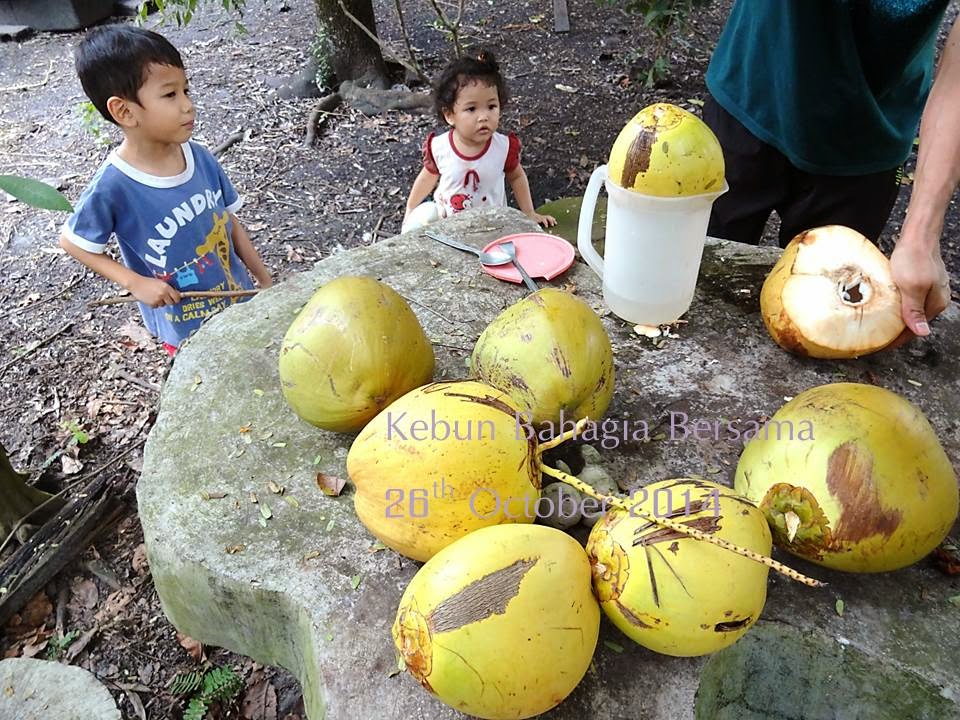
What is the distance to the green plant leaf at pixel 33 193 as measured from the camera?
131 cm

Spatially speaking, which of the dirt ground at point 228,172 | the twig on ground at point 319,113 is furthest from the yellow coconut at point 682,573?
the twig on ground at point 319,113

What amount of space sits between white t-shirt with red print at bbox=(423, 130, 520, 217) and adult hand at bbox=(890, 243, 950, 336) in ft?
6.65

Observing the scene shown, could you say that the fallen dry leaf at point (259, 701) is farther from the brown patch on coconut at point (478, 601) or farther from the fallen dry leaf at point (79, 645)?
the brown patch on coconut at point (478, 601)

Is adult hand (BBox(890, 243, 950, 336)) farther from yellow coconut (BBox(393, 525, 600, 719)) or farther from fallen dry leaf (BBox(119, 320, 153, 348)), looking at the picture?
fallen dry leaf (BBox(119, 320, 153, 348))

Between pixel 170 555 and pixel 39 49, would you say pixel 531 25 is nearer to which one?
pixel 39 49

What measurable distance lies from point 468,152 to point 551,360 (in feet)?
7.14

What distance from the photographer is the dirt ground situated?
2.27 meters

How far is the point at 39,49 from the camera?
6598 millimetres

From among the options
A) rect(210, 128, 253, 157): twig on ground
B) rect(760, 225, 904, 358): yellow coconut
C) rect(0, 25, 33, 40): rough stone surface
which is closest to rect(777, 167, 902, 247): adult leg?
rect(760, 225, 904, 358): yellow coconut

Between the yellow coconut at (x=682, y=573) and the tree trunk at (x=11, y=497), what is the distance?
2.10 meters

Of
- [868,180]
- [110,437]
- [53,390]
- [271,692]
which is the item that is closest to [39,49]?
[53,390]

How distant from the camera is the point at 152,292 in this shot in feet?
7.29

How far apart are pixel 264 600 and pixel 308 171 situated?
3849mm

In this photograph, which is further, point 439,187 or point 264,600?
point 439,187
